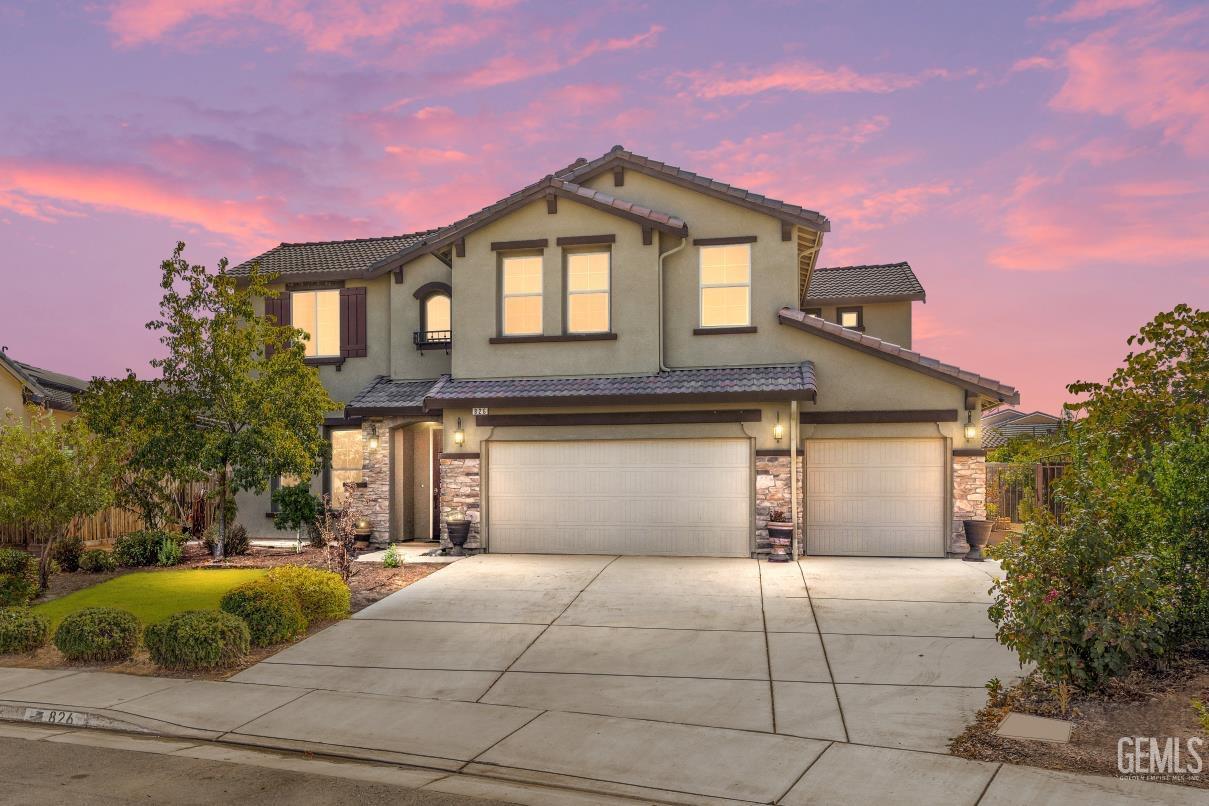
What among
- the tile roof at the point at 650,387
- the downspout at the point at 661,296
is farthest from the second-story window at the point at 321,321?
the downspout at the point at 661,296

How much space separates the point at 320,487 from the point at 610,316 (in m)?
8.18

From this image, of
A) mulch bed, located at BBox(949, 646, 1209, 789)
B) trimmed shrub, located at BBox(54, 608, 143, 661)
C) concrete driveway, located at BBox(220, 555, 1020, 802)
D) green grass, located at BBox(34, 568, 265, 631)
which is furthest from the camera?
green grass, located at BBox(34, 568, 265, 631)

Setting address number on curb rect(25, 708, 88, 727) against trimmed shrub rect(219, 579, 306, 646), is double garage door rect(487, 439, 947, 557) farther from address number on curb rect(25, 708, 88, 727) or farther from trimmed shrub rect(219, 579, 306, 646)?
address number on curb rect(25, 708, 88, 727)

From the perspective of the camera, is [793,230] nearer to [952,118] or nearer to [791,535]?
[952,118]

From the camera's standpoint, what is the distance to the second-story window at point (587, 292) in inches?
688

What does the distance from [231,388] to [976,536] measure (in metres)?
14.8

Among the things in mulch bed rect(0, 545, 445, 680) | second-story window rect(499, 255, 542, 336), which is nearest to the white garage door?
second-story window rect(499, 255, 542, 336)

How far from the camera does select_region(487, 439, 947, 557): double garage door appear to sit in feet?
53.4

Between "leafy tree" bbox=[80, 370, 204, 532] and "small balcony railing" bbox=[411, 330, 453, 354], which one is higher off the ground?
"small balcony railing" bbox=[411, 330, 453, 354]

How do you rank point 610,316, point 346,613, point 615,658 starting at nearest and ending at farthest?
point 615,658 < point 346,613 < point 610,316

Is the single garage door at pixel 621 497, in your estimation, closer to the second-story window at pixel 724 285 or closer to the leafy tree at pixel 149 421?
the second-story window at pixel 724 285

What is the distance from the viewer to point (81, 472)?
13.8 metres

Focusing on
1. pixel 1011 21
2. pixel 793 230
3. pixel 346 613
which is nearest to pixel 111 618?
pixel 346 613

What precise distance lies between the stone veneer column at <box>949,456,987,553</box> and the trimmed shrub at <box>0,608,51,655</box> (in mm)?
15086
